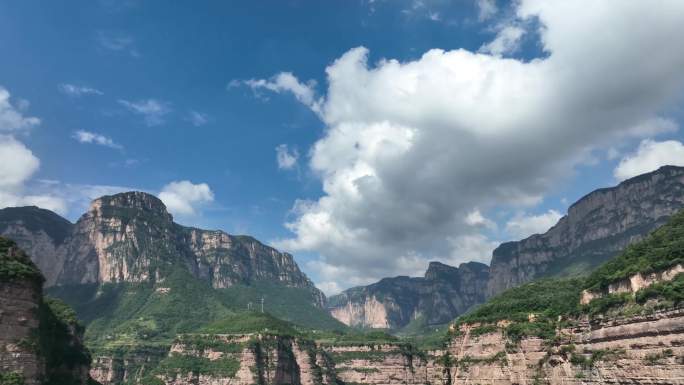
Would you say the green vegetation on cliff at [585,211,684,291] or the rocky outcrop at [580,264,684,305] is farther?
the green vegetation on cliff at [585,211,684,291]

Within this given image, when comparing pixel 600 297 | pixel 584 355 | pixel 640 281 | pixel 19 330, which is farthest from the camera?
A: pixel 600 297

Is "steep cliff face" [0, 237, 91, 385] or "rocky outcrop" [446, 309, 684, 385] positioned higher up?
"steep cliff face" [0, 237, 91, 385]

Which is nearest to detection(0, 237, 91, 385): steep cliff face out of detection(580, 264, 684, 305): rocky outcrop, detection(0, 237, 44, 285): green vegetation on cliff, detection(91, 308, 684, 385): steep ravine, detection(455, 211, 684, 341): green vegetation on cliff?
detection(0, 237, 44, 285): green vegetation on cliff

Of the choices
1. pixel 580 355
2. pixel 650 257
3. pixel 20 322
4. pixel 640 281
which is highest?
pixel 650 257

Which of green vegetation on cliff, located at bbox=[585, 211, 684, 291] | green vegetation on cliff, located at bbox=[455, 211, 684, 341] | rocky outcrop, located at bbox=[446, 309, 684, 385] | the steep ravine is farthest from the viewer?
green vegetation on cliff, located at bbox=[585, 211, 684, 291]

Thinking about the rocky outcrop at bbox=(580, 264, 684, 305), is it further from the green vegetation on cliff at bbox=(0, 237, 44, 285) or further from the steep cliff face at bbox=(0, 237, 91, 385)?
the green vegetation on cliff at bbox=(0, 237, 44, 285)

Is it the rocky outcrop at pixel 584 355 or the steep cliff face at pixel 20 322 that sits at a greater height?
the steep cliff face at pixel 20 322

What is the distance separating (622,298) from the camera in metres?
81.9

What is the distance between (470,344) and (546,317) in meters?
21.8

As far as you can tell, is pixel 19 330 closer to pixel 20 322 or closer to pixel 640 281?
pixel 20 322

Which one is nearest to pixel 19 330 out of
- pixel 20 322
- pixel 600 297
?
pixel 20 322

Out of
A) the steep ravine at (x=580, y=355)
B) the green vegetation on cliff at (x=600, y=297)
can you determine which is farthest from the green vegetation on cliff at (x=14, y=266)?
the green vegetation on cliff at (x=600, y=297)

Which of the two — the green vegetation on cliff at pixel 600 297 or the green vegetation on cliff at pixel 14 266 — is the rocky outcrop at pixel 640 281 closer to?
the green vegetation on cliff at pixel 600 297

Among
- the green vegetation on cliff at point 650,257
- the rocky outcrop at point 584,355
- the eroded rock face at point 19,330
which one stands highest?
the green vegetation on cliff at point 650,257
